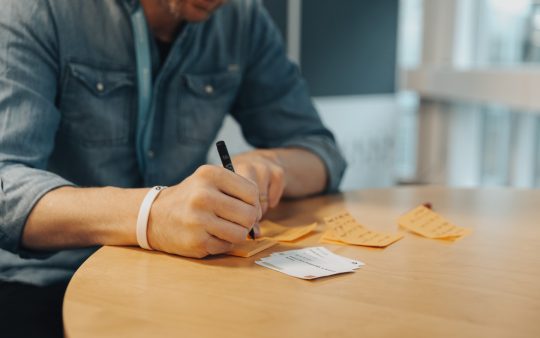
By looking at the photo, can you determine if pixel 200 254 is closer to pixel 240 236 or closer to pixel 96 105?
pixel 240 236

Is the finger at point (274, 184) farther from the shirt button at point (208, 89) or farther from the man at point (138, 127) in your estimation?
the shirt button at point (208, 89)

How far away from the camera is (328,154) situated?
1482 mm

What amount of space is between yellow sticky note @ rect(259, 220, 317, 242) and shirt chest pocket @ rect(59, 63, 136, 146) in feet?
1.51

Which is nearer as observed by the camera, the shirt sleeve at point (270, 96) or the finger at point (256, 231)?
the finger at point (256, 231)

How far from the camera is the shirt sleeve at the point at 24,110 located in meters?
1.02

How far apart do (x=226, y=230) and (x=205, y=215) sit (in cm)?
4

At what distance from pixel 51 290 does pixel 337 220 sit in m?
0.56

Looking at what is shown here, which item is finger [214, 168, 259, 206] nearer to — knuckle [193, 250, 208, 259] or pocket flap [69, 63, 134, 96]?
knuckle [193, 250, 208, 259]

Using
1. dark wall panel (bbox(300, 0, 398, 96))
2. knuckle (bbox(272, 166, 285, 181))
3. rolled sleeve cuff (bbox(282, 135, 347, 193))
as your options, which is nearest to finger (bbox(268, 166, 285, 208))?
knuckle (bbox(272, 166, 285, 181))

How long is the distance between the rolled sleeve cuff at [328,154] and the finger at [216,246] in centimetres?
53

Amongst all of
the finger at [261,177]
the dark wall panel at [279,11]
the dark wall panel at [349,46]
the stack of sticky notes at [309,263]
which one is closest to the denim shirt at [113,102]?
the finger at [261,177]

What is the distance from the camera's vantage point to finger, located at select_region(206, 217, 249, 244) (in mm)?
907

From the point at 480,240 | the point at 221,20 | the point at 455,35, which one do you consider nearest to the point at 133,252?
the point at 480,240

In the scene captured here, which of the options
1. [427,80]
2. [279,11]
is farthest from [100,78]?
[427,80]
